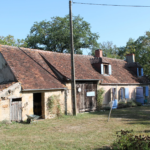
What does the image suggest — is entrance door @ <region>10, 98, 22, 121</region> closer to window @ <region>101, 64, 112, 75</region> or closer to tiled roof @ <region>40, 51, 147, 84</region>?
tiled roof @ <region>40, 51, 147, 84</region>

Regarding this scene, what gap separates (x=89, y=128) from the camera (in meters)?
10.1

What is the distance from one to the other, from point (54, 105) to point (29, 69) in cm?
316

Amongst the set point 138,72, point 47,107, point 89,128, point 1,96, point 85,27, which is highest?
point 85,27

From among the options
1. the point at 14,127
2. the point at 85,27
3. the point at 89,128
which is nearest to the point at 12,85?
the point at 14,127

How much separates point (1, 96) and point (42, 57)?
649cm

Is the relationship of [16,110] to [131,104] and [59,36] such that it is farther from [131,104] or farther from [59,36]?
[59,36]

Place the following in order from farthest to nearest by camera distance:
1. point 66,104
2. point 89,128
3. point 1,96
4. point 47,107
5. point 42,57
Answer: point 42,57 → point 66,104 → point 47,107 → point 1,96 → point 89,128

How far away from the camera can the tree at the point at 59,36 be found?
3362cm

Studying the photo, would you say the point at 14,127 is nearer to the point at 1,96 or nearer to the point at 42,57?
the point at 1,96

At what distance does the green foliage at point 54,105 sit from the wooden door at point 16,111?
215cm

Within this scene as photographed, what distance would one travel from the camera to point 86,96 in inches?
637

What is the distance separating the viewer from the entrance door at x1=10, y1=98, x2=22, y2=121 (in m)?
11.5

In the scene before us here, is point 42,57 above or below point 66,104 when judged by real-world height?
above

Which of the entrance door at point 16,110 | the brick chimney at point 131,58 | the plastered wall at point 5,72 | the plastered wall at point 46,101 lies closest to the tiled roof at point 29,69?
the plastered wall at point 5,72
